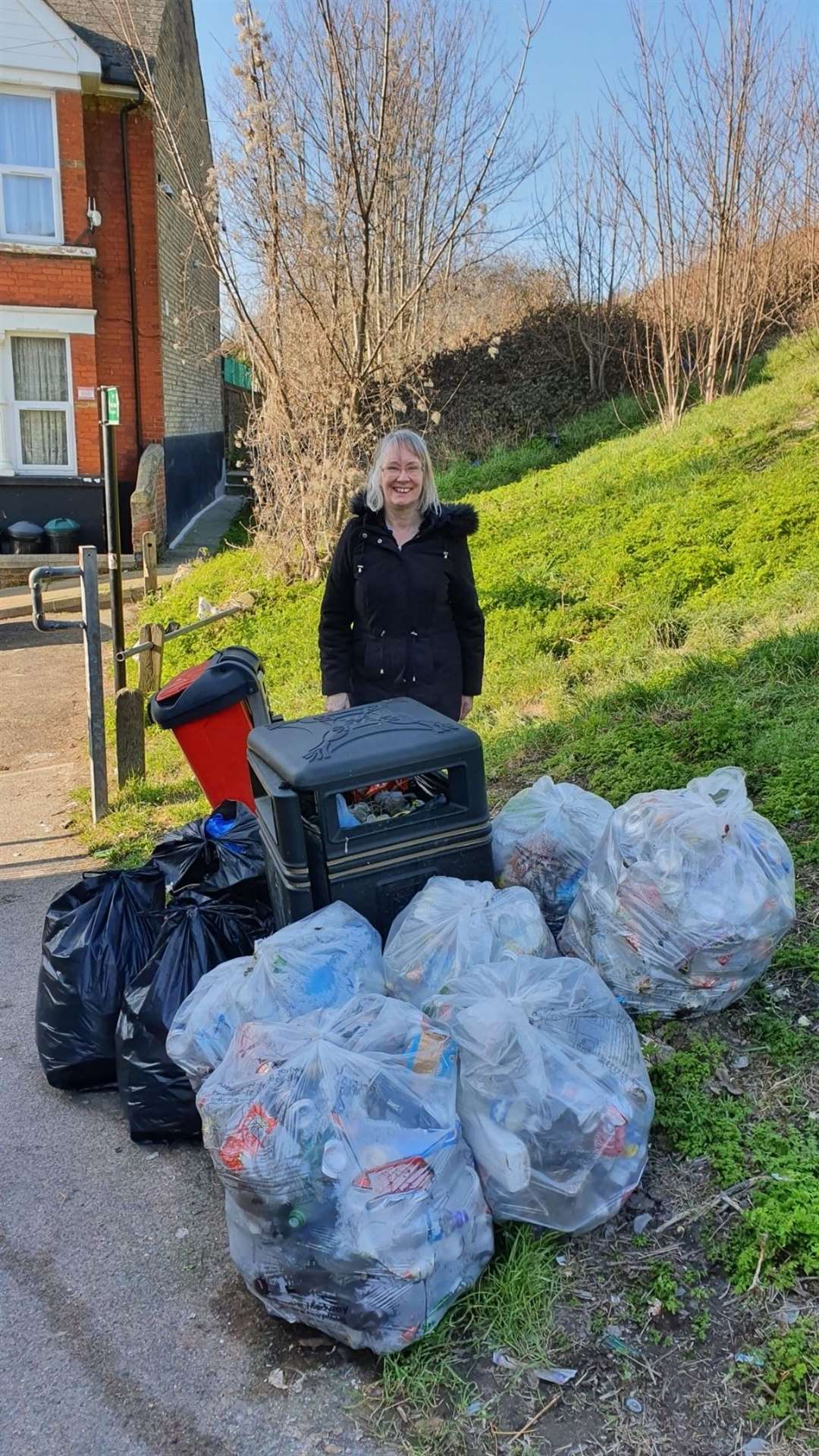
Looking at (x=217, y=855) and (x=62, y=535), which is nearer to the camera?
(x=217, y=855)

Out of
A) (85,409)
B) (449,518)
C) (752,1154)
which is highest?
(85,409)

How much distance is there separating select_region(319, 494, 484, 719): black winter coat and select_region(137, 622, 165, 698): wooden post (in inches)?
108

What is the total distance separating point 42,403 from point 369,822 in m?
12.8

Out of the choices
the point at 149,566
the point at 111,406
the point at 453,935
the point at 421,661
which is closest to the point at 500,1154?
the point at 453,935

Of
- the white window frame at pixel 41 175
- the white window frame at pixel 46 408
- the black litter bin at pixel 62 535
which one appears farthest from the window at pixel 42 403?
the white window frame at pixel 41 175

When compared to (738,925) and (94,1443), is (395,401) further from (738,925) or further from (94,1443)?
(94,1443)

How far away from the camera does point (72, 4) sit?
14.0 m

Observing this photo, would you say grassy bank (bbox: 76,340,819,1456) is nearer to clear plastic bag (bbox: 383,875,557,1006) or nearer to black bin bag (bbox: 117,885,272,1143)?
clear plastic bag (bbox: 383,875,557,1006)

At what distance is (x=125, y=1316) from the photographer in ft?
7.48

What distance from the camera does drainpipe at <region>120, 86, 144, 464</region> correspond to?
1352 centimetres

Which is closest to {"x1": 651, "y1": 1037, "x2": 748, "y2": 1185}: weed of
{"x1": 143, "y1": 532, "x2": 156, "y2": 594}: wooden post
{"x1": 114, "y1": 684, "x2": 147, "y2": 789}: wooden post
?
{"x1": 114, "y1": 684, "x2": 147, "y2": 789}: wooden post

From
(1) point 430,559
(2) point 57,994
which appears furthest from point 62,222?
(2) point 57,994

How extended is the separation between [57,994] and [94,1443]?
4.25ft

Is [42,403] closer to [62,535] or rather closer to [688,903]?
[62,535]
